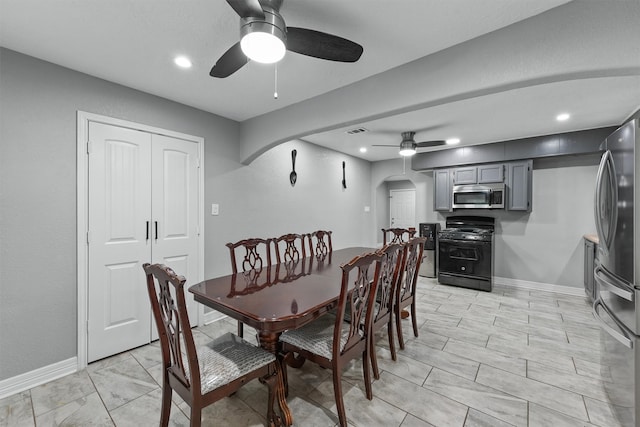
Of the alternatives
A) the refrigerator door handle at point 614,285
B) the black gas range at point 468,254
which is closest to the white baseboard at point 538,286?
the black gas range at point 468,254

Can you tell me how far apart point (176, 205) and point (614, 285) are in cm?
357

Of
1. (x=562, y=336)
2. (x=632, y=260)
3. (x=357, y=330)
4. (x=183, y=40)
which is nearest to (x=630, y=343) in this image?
(x=632, y=260)

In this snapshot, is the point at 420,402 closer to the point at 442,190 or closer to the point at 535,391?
the point at 535,391

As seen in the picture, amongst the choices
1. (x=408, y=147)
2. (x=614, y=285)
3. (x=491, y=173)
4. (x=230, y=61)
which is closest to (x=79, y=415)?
(x=230, y=61)

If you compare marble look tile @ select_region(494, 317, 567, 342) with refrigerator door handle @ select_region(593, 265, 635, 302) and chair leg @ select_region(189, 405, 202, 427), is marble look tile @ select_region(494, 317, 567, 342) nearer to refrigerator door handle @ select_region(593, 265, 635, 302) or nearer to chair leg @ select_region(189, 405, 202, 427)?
refrigerator door handle @ select_region(593, 265, 635, 302)

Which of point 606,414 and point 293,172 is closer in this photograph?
point 606,414

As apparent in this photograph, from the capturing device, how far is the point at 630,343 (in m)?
1.44

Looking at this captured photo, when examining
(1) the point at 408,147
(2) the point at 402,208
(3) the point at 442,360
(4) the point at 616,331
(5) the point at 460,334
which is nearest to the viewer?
(4) the point at 616,331

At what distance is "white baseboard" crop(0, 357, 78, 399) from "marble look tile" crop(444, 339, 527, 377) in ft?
10.6

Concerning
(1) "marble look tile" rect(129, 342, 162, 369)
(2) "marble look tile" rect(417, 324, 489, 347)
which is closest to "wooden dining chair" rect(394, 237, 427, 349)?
(2) "marble look tile" rect(417, 324, 489, 347)

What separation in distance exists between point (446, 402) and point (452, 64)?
2.36 m

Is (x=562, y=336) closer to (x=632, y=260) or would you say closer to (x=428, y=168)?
(x=632, y=260)

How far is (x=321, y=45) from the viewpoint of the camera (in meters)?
1.47

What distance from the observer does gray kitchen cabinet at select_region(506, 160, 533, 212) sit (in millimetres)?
4246
